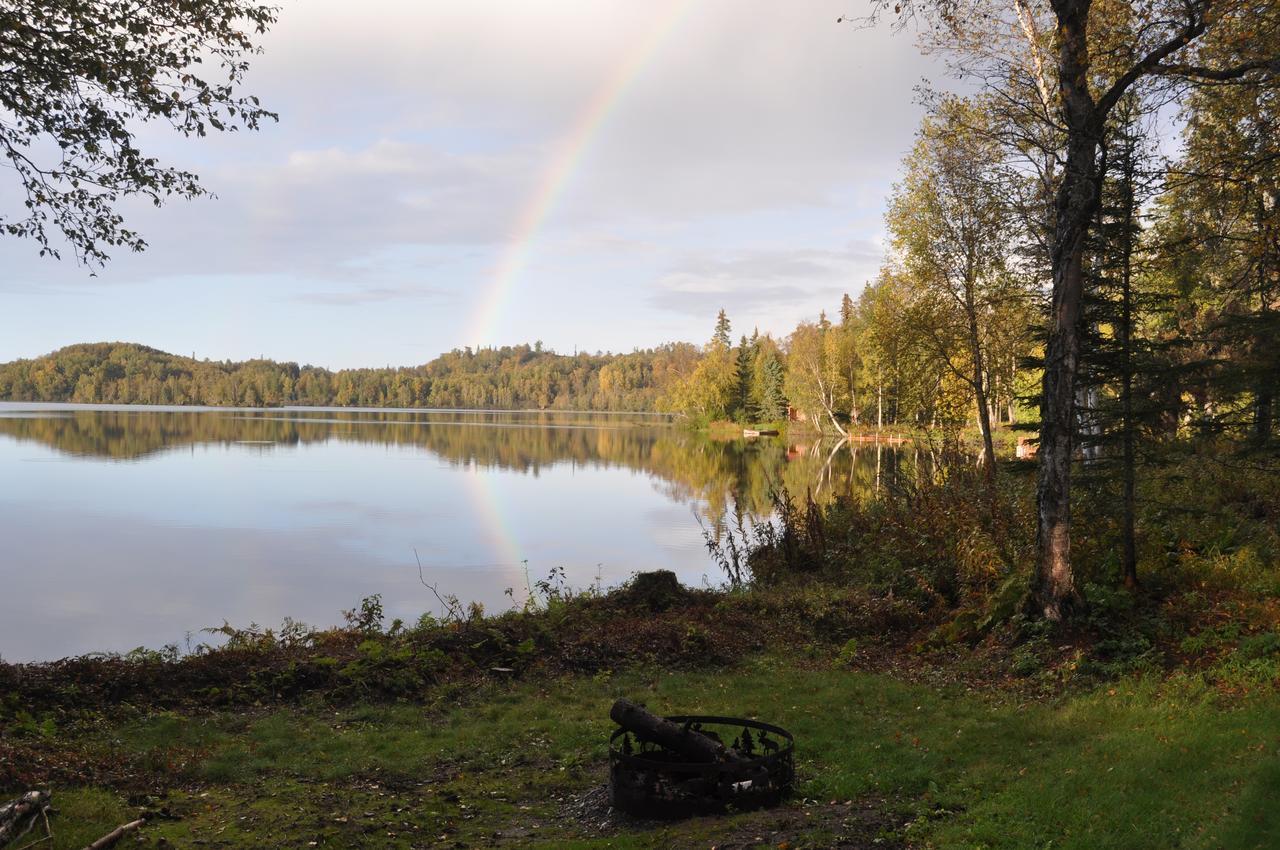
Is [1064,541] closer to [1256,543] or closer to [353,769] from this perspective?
[1256,543]

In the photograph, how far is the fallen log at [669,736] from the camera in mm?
6418

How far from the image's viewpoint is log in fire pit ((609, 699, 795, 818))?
616cm

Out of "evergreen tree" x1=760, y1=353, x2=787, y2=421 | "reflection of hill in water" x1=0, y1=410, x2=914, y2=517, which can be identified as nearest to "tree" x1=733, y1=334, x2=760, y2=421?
"evergreen tree" x1=760, y1=353, x2=787, y2=421

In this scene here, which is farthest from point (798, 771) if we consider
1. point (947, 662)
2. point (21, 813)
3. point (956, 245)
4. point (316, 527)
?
point (316, 527)

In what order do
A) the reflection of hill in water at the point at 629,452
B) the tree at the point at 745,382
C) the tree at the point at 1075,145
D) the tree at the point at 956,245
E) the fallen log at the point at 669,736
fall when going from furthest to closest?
the tree at the point at 745,382
the reflection of hill in water at the point at 629,452
the tree at the point at 956,245
the tree at the point at 1075,145
the fallen log at the point at 669,736

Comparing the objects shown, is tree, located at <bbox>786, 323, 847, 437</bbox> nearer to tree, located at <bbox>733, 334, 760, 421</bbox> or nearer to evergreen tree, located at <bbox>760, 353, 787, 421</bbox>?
evergreen tree, located at <bbox>760, 353, 787, 421</bbox>

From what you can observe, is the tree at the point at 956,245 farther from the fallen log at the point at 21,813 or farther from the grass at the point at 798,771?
the fallen log at the point at 21,813

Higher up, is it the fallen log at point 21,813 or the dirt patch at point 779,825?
the fallen log at point 21,813

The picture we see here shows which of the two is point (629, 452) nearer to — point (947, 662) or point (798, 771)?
point (947, 662)

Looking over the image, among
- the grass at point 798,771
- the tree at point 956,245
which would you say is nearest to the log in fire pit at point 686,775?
the grass at point 798,771

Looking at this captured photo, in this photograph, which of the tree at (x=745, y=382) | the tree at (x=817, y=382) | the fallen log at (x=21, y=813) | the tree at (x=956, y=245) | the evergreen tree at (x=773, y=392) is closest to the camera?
the fallen log at (x=21, y=813)

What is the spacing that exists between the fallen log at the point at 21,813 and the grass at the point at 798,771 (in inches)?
7.0

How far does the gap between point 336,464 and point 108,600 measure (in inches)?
1260

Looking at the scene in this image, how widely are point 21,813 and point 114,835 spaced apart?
21.9 inches
